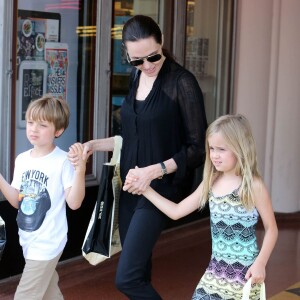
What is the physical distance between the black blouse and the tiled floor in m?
1.97

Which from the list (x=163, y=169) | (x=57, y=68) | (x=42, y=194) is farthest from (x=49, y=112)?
(x=57, y=68)

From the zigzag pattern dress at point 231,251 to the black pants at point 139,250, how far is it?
37cm

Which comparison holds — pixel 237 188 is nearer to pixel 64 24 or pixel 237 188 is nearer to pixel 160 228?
pixel 160 228

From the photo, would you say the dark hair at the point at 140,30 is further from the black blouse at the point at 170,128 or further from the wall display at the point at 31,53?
the wall display at the point at 31,53

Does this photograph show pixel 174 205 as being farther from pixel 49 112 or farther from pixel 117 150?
pixel 49 112

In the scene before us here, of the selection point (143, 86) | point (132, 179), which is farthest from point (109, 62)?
point (132, 179)

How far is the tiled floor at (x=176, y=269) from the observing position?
614cm

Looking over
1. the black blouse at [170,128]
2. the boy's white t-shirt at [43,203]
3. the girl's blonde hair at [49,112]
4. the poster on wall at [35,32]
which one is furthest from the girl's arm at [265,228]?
the poster on wall at [35,32]

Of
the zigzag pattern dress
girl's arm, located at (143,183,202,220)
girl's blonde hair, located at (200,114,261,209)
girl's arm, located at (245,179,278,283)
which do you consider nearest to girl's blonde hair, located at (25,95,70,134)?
girl's arm, located at (143,183,202,220)

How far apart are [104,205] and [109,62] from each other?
2.60 m

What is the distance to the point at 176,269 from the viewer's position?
692cm

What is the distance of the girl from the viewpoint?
386 cm

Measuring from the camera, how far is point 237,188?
3.92 meters

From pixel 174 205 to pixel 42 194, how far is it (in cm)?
70
